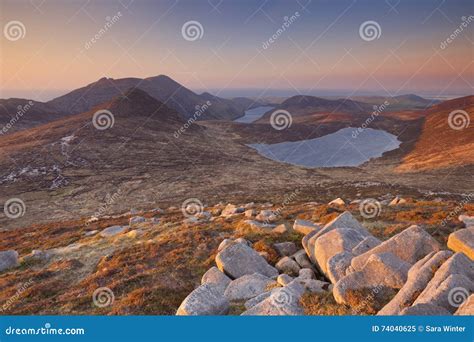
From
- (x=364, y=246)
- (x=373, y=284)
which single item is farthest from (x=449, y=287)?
(x=364, y=246)

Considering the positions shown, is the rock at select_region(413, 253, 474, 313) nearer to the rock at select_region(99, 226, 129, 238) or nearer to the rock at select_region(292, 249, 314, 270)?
the rock at select_region(292, 249, 314, 270)

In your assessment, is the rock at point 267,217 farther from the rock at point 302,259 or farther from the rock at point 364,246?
the rock at point 364,246

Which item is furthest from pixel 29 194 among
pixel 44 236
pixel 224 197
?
pixel 224 197

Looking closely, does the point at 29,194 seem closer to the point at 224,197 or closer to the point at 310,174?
the point at 224,197

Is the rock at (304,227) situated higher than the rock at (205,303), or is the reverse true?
the rock at (304,227)

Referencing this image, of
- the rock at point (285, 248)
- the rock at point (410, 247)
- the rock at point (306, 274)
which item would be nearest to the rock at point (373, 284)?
the rock at point (410, 247)

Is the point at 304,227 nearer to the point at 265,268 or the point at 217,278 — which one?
the point at 265,268

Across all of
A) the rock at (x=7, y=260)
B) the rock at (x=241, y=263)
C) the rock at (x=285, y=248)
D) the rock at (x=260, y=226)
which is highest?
the rock at (x=260, y=226)
